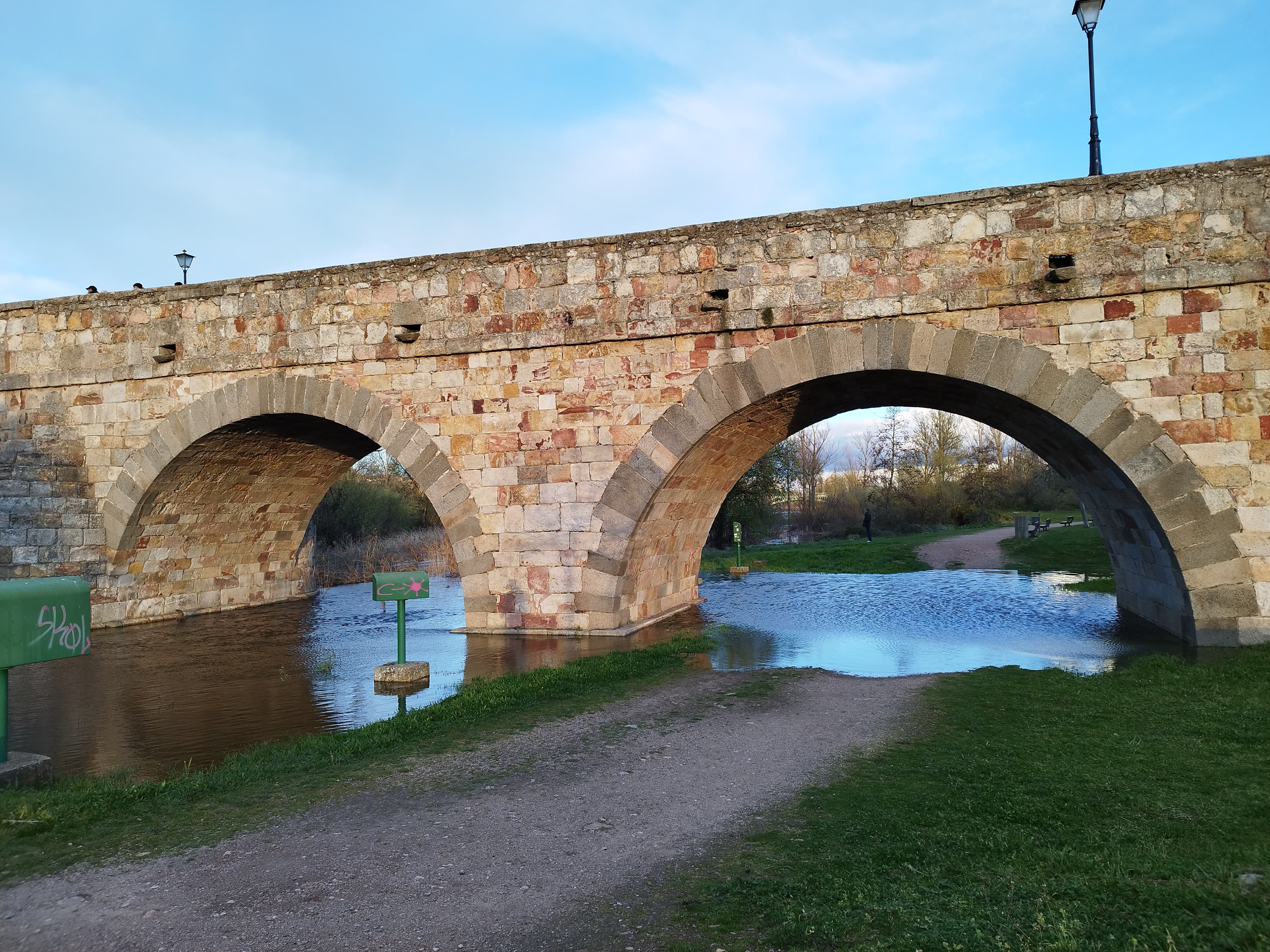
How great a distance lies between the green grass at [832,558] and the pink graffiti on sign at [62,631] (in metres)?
16.1

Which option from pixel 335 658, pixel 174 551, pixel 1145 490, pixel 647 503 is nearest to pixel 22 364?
pixel 174 551

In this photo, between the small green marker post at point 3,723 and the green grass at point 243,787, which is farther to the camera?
the small green marker post at point 3,723

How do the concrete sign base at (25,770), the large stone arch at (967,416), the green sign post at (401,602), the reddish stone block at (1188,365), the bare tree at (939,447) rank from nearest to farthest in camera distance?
the concrete sign base at (25,770), the green sign post at (401,602), the large stone arch at (967,416), the reddish stone block at (1188,365), the bare tree at (939,447)

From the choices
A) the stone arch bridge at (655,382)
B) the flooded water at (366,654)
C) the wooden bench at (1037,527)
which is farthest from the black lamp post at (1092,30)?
the wooden bench at (1037,527)

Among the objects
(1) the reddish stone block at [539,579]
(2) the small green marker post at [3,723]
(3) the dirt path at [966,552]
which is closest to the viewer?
(2) the small green marker post at [3,723]

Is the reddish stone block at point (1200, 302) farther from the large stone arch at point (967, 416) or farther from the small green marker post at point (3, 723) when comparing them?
the small green marker post at point (3, 723)

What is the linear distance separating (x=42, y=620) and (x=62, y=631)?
7.6 inches

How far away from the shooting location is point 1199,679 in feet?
23.9

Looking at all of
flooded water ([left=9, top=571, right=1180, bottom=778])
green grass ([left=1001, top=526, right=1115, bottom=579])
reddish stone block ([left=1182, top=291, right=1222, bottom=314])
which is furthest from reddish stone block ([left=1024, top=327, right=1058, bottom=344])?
green grass ([left=1001, top=526, right=1115, bottom=579])

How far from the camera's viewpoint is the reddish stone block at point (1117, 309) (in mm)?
8977

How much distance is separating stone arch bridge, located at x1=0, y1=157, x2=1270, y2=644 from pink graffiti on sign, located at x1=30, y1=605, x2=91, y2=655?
5421mm

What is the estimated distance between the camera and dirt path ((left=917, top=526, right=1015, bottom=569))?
21.2 meters

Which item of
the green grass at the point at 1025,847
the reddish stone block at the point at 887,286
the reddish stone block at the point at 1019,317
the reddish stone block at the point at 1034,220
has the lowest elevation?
the green grass at the point at 1025,847

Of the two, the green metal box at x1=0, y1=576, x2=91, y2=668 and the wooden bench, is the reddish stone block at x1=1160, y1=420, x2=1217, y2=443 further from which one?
the wooden bench
